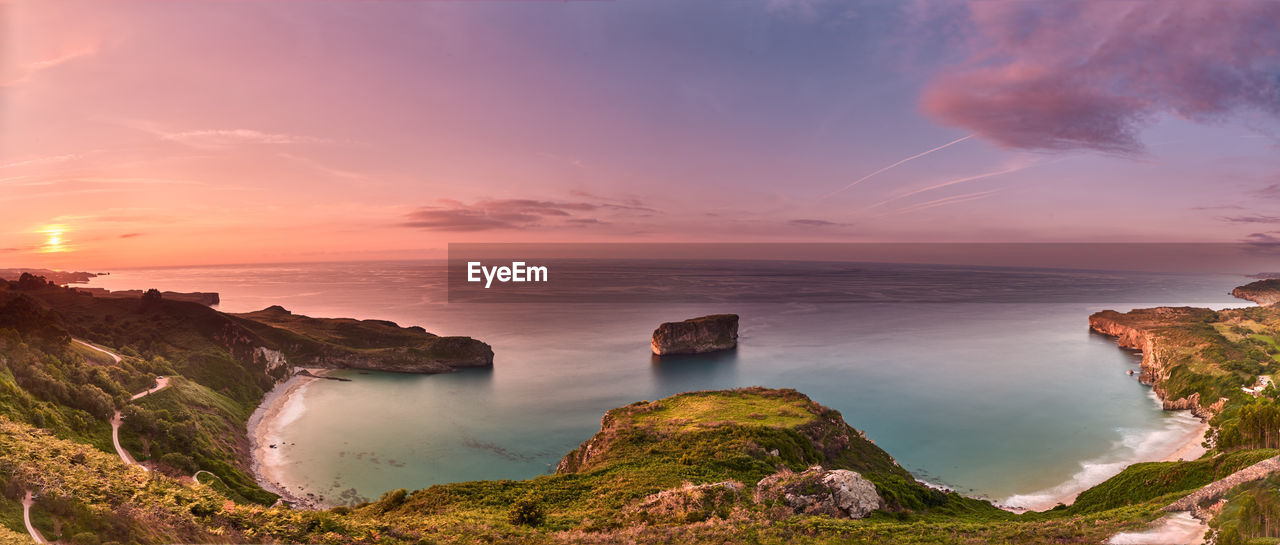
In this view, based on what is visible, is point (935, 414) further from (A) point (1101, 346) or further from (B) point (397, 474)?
(A) point (1101, 346)

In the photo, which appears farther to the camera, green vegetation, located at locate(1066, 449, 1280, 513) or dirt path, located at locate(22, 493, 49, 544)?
green vegetation, located at locate(1066, 449, 1280, 513)

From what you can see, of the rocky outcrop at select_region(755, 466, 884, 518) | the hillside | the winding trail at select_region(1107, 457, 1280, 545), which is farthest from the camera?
the hillside

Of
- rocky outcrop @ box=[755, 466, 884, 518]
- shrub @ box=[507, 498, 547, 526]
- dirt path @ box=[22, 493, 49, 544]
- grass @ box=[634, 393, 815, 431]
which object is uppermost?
dirt path @ box=[22, 493, 49, 544]

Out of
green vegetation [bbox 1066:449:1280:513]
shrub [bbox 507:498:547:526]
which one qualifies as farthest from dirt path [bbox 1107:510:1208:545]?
shrub [bbox 507:498:547:526]

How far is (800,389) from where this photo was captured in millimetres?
92000

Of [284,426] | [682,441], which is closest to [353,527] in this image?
[682,441]

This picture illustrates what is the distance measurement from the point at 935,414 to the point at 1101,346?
282 feet

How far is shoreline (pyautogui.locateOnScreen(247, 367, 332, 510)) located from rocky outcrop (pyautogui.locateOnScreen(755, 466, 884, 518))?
44237 mm

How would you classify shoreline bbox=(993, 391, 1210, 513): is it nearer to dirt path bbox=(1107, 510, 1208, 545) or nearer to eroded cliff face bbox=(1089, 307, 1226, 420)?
eroded cliff face bbox=(1089, 307, 1226, 420)

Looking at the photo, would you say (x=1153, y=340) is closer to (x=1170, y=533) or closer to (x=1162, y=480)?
(x=1162, y=480)

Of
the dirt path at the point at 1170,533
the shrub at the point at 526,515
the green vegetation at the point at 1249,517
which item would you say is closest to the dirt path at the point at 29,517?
the shrub at the point at 526,515

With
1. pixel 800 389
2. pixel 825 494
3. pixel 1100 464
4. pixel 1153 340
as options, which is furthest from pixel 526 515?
pixel 1153 340

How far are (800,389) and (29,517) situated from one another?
92168mm

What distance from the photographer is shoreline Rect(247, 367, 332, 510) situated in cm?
4931
